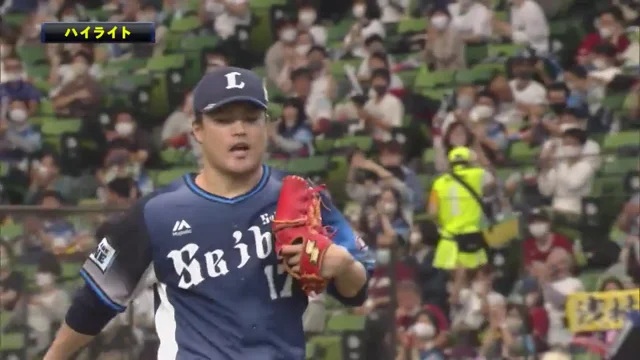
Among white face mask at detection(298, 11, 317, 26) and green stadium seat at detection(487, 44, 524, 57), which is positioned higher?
white face mask at detection(298, 11, 317, 26)

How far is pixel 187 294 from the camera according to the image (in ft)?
14.8

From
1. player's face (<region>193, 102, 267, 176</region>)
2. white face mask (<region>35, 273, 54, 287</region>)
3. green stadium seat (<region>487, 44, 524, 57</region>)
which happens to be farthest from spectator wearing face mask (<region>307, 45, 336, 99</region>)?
player's face (<region>193, 102, 267, 176</region>)

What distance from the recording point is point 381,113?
12.7m

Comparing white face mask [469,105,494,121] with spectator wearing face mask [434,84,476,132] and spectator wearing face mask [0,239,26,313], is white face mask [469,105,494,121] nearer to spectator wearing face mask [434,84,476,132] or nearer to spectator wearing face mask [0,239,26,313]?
spectator wearing face mask [434,84,476,132]

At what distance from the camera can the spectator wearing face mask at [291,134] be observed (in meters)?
12.7

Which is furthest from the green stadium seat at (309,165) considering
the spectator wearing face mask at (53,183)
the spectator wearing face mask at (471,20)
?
the spectator wearing face mask at (471,20)

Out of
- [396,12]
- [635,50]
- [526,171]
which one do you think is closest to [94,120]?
[396,12]

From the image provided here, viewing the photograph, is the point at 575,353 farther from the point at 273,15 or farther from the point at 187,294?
the point at 273,15

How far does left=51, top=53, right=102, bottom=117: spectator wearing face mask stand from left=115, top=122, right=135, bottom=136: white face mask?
0.65 metres

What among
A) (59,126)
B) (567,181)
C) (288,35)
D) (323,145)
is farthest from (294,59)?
(567,181)

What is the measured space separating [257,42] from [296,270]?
428 inches

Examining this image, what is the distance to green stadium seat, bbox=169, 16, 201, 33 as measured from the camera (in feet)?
50.4

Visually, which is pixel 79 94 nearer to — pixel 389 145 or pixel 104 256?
pixel 389 145

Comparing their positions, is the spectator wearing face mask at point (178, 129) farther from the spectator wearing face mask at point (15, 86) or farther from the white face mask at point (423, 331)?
the white face mask at point (423, 331)
